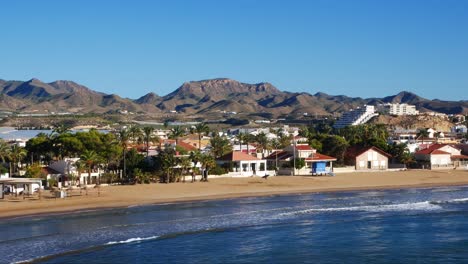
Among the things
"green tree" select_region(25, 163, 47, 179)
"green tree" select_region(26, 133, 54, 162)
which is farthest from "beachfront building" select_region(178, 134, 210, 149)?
"green tree" select_region(25, 163, 47, 179)

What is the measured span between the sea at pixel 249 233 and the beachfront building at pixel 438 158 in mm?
28187

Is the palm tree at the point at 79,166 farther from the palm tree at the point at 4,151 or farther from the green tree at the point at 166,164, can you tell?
the palm tree at the point at 4,151

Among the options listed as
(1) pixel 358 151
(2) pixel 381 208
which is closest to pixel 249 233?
(2) pixel 381 208

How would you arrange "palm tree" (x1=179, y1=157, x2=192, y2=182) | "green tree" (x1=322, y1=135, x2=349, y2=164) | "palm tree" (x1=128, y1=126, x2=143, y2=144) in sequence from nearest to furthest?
1. "palm tree" (x1=179, y1=157, x2=192, y2=182)
2. "palm tree" (x1=128, y1=126, x2=143, y2=144)
3. "green tree" (x1=322, y1=135, x2=349, y2=164)

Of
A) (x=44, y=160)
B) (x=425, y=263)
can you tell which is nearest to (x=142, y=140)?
(x=44, y=160)

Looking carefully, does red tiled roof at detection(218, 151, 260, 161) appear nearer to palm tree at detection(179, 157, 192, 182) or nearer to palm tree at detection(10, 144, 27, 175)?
palm tree at detection(179, 157, 192, 182)


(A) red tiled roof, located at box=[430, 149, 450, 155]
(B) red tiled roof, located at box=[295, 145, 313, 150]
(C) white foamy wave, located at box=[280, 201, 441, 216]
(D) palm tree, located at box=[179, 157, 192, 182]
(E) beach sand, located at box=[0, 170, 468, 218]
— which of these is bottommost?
(C) white foamy wave, located at box=[280, 201, 441, 216]

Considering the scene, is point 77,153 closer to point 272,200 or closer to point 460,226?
point 272,200

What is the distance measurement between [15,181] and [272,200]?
16.6 m

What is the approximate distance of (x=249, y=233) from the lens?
30828 mm

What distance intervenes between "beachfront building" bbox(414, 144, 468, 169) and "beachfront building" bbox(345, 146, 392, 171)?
4.69m

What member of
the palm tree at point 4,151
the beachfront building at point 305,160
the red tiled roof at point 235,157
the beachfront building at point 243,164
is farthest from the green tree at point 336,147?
the palm tree at point 4,151

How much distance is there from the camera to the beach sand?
41.1 m

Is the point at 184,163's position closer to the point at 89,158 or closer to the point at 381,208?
the point at 89,158
